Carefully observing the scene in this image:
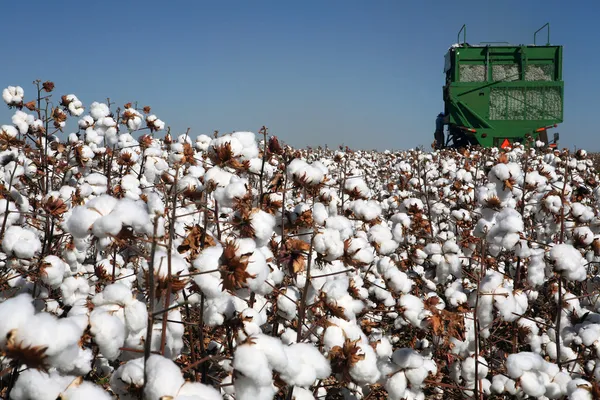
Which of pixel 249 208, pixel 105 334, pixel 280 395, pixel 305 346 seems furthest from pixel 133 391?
pixel 280 395

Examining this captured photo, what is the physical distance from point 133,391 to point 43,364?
1.37ft

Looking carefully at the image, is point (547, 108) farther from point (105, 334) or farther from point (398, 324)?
point (105, 334)

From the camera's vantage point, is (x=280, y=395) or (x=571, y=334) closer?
(x=280, y=395)

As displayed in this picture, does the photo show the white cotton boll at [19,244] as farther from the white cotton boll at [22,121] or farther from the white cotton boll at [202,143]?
the white cotton boll at [22,121]

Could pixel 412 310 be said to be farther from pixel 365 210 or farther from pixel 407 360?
pixel 365 210

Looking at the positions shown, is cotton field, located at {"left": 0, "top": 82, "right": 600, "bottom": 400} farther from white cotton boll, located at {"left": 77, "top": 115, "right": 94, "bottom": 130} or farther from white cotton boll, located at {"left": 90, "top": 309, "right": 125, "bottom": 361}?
white cotton boll, located at {"left": 77, "top": 115, "right": 94, "bottom": 130}

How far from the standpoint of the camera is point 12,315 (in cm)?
114

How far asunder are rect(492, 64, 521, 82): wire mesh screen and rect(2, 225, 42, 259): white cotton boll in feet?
55.7

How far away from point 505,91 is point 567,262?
15915 mm

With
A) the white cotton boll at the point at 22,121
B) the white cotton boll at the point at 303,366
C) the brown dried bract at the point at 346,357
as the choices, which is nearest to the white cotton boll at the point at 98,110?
the white cotton boll at the point at 22,121

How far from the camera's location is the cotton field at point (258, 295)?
4.88ft

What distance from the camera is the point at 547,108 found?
55.0ft

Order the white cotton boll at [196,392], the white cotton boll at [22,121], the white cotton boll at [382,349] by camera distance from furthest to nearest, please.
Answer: the white cotton boll at [22,121] → the white cotton boll at [382,349] → the white cotton boll at [196,392]

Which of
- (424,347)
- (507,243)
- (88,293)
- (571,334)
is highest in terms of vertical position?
(507,243)
